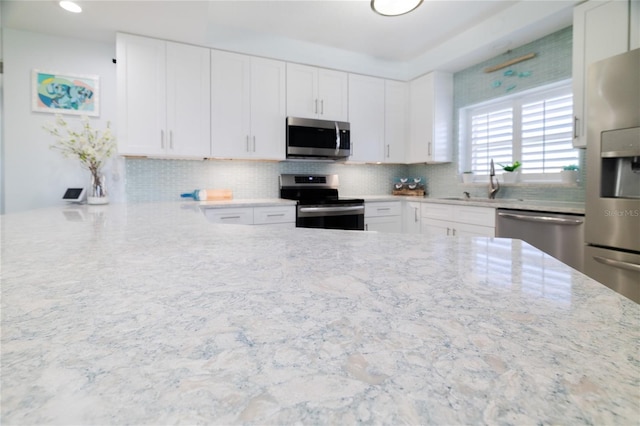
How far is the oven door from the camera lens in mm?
3219

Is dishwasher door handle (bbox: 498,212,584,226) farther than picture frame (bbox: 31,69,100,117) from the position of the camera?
No

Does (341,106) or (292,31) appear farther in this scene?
(341,106)

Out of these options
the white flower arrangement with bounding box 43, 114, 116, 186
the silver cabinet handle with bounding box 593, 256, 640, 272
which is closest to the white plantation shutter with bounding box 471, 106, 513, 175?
the silver cabinet handle with bounding box 593, 256, 640, 272

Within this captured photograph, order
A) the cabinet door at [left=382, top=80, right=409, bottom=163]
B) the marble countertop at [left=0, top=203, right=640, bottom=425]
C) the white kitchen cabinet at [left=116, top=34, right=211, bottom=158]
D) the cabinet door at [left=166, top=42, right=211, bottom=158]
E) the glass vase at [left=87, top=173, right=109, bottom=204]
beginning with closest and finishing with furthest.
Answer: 1. the marble countertop at [left=0, top=203, right=640, bottom=425]
2. the glass vase at [left=87, top=173, right=109, bottom=204]
3. the white kitchen cabinet at [left=116, top=34, right=211, bottom=158]
4. the cabinet door at [left=166, top=42, right=211, bottom=158]
5. the cabinet door at [left=382, top=80, right=409, bottom=163]

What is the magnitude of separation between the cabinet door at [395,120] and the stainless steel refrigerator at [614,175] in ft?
7.23

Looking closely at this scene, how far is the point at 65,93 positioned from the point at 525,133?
436 cm

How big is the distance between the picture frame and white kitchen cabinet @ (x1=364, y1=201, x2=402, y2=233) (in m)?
2.86

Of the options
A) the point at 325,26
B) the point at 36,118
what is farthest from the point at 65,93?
the point at 325,26

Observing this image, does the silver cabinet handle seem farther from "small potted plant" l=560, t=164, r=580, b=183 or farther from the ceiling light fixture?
the ceiling light fixture

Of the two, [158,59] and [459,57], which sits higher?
[459,57]

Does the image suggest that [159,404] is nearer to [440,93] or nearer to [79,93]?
[79,93]

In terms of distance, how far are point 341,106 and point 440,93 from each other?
120 centimetres

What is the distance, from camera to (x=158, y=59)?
9.50 ft

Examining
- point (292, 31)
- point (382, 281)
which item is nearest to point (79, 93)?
point (292, 31)
